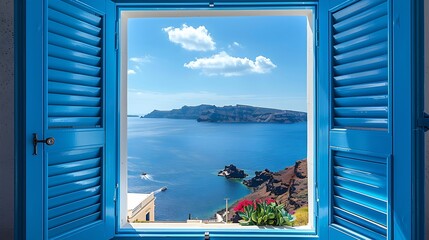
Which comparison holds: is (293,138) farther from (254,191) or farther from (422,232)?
(422,232)

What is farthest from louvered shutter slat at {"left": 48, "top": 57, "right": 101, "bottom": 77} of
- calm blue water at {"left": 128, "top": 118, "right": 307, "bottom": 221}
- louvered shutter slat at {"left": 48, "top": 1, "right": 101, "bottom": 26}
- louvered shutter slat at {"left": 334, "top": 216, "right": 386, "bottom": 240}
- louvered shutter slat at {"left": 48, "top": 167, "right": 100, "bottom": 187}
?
calm blue water at {"left": 128, "top": 118, "right": 307, "bottom": 221}

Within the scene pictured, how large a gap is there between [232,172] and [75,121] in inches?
186

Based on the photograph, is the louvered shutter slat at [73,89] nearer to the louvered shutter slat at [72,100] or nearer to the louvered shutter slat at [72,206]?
the louvered shutter slat at [72,100]

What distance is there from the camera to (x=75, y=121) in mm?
1478

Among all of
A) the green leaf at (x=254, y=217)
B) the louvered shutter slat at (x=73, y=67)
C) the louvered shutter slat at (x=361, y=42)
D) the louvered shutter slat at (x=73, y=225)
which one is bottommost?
the green leaf at (x=254, y=217)

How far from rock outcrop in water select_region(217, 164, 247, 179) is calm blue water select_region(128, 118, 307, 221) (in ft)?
0.40

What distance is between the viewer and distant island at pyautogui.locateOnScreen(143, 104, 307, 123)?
5.30 meters

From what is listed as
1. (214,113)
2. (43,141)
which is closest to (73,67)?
(43,141)

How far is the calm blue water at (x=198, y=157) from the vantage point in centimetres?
519

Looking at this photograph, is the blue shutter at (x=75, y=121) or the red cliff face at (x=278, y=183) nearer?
the blue shutter at (x=75, y=121)

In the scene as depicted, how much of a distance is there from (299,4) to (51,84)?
4.78ft

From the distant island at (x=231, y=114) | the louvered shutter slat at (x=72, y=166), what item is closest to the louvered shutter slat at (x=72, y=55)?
the louvered shutter slat at (x=72, y=166)

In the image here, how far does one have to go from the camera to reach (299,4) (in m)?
1.78

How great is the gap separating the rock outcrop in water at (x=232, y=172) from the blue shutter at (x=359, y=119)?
4221 millimetres
